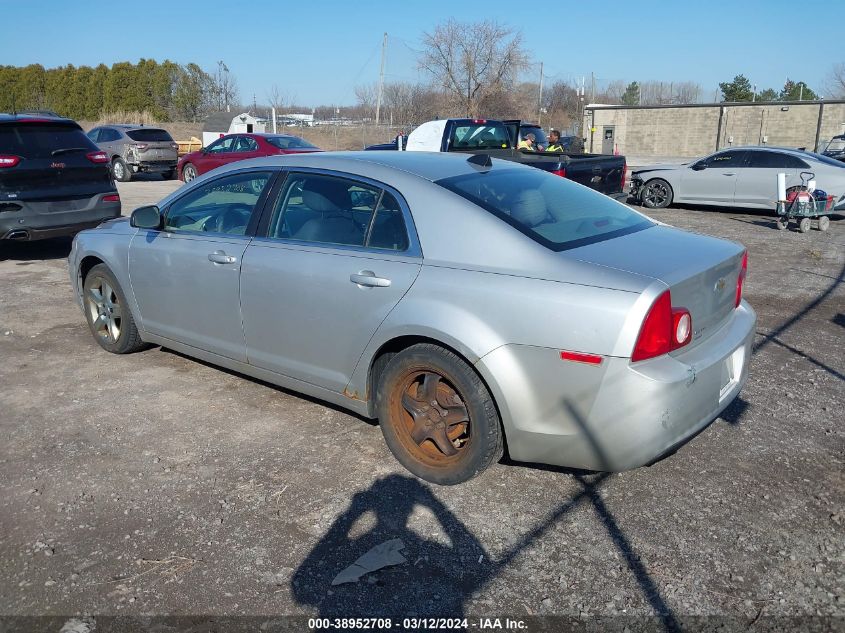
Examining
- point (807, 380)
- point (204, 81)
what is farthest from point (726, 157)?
point (204, 81)

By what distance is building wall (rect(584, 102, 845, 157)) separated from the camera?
42125mm

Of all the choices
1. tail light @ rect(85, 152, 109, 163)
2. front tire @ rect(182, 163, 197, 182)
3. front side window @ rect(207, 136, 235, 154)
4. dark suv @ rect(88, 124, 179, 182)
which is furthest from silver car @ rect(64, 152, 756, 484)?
dark suv @ rect(88, 124, 179, 182)

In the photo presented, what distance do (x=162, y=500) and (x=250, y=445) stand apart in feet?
2.21

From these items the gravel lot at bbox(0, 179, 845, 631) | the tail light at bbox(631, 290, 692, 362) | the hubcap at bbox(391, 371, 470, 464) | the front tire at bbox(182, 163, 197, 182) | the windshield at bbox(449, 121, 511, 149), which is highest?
the windshield at bbox(449, 121, 511, 149)

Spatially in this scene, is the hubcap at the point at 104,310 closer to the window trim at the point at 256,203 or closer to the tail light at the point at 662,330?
the window trim at the point at 256,203

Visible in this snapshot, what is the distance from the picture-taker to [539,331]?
313 cm

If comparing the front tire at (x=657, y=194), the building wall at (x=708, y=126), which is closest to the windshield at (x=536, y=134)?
the front tire at (x=657, y=194)

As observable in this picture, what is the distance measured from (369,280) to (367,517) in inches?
45.6

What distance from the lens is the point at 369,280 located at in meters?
3.69

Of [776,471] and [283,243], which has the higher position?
[283,243]

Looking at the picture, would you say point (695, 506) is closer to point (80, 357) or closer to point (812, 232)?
point (80, 357)

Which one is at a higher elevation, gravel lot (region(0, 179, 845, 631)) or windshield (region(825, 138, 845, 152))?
windshield (region(825, 138, 845, 152))

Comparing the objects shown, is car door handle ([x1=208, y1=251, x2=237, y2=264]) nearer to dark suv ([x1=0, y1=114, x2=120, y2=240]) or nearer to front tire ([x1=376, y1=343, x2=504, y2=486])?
front tire ([x1=376, y1=343, x2=504, y2=486])

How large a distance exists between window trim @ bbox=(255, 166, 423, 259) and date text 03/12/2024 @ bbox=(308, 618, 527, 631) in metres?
1.68
